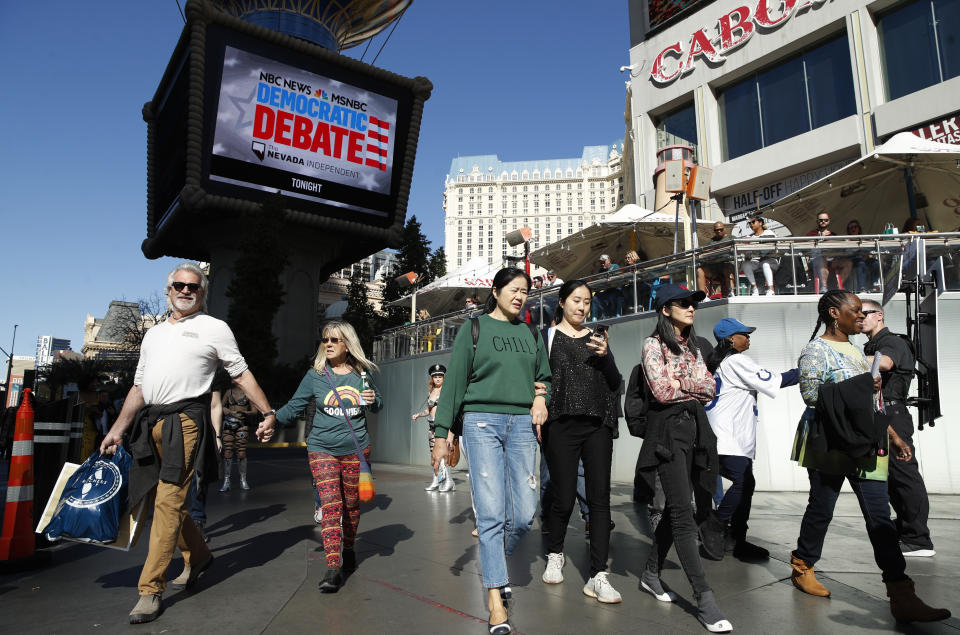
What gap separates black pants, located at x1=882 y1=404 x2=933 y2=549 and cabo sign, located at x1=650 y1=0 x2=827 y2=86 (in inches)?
758

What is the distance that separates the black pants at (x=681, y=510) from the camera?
321cm

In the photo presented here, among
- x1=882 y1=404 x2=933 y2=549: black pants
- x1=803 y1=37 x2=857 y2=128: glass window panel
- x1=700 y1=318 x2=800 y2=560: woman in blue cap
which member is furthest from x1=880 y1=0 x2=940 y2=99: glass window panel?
x1=700 y1=318 x2=800 y2=560: woman in blue cap

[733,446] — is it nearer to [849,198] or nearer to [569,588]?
[569,588]

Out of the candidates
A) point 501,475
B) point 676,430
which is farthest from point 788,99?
point 501,475

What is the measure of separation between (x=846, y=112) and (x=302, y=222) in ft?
76.9

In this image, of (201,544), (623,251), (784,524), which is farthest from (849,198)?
(201,544)

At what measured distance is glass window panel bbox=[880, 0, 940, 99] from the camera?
1655 cm

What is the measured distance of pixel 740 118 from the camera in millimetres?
20922

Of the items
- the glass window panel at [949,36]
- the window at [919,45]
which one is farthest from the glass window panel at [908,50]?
the glass window panel at [949,36]

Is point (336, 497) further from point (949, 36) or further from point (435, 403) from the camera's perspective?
point (949, 36)

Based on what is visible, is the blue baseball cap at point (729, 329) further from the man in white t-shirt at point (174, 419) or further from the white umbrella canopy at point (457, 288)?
the white umbrella canopy at point (457, 288)

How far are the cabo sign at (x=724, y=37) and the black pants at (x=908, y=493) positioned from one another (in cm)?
1926

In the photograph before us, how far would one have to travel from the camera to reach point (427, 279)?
44.7 meters

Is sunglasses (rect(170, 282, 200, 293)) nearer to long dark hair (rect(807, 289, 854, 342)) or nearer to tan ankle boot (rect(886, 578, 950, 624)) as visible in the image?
long dark hair (rect(807, 289, 854, 342))
